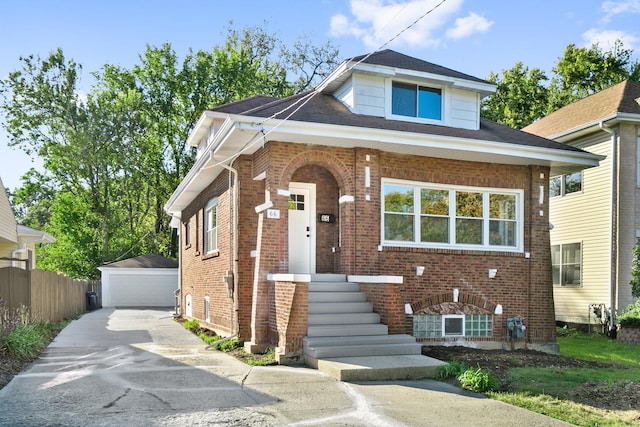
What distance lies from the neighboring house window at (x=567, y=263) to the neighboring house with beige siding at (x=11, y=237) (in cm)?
1682

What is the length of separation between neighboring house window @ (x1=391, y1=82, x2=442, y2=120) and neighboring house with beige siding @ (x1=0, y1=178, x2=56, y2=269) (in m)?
11.9

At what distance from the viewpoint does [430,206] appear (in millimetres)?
12727

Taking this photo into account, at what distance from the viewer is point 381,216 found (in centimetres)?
1205

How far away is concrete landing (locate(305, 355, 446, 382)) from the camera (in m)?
8.62

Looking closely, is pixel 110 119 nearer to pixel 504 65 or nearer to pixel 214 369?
pixel 504 65

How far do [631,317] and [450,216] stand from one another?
5899 millimetres

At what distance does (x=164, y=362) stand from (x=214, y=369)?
1.26 metres

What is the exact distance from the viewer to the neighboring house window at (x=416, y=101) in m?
13.2

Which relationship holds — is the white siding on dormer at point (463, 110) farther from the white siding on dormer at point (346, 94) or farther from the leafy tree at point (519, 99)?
the leafy tree at point (519, 99)

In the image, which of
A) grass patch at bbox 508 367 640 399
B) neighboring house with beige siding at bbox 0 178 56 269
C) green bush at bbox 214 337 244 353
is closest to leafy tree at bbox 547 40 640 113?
grass patch at bbox 508 367 640 399

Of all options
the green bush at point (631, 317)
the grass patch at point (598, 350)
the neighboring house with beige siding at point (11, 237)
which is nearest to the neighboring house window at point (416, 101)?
the grass patch at point (598, 350)

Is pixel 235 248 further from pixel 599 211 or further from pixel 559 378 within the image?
pixel 599 211

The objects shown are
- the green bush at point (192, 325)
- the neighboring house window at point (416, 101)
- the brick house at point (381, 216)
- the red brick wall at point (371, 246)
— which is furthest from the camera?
the green bush at point (192, 325)

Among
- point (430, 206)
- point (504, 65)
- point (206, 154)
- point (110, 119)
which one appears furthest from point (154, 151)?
point (430, 206)
